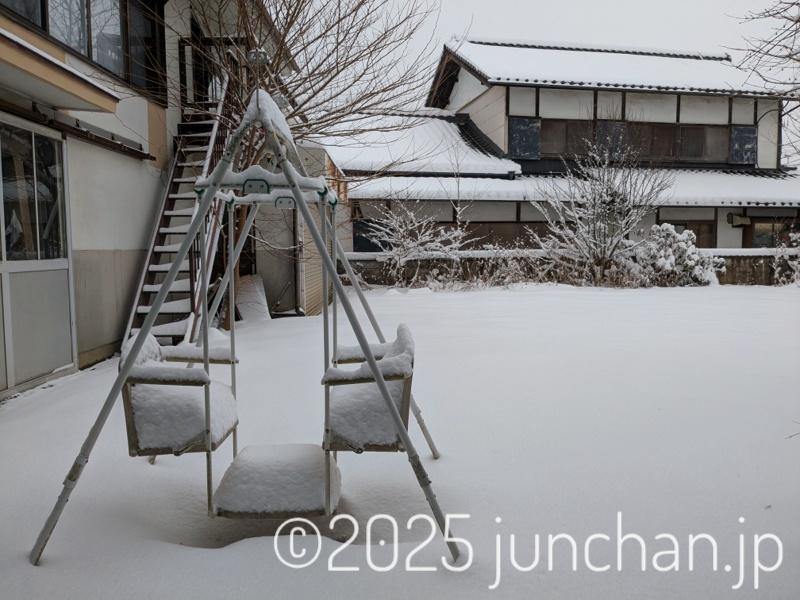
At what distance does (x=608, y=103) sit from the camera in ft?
51.4

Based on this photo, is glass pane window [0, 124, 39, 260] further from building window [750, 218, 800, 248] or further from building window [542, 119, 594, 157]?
building window [750, 218, 800, 248]

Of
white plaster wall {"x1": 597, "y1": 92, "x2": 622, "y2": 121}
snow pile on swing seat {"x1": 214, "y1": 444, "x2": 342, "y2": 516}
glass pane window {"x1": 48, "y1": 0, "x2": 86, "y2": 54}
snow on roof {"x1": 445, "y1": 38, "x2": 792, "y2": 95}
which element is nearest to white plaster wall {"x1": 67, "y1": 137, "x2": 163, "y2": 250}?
glass pane window {"x1": 48, "y1": 0, "x2": 86, "y2": 54}

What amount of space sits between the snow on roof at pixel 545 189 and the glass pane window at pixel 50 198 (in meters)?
7.63

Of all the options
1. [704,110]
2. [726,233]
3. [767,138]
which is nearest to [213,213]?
[726,233]

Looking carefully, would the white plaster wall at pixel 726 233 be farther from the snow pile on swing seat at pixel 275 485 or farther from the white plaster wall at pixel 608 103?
the snow pile on swing seat at pixel 275 485

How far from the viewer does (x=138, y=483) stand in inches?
110

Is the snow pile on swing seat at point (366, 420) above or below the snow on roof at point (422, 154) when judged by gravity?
below

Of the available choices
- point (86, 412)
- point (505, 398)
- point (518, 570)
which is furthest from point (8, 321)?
point (518, 570)

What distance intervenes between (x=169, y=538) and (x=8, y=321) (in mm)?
3107

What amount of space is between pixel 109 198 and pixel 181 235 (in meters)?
1.21

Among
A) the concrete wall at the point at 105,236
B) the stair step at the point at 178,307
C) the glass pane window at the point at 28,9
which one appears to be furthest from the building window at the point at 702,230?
the glass pane window at the point at 28,9

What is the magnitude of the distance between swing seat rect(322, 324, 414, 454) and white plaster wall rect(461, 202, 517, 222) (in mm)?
12313

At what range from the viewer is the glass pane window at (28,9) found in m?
4.69

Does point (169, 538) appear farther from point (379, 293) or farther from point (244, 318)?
point (379, 293)
